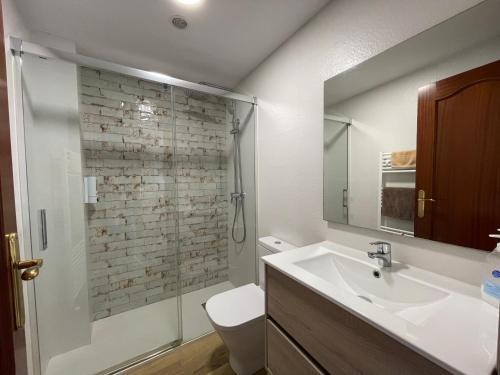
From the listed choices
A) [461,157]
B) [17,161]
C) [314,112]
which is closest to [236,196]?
[314,112]

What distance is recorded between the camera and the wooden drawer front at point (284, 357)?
91 cm

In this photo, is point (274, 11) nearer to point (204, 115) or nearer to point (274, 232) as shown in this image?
point (204, 115)

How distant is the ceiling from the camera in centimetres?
133

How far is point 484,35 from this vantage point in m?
0.79

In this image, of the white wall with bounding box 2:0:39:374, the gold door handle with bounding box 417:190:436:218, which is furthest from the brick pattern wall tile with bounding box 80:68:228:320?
the gold door handle with bounding box 417:190:436:218

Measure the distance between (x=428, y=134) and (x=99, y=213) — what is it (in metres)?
2.49

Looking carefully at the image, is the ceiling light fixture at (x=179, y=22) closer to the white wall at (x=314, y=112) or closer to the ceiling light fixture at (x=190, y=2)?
the ceiling light fixture at (x=190, y=2)

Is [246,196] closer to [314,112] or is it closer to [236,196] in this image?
[236,196]

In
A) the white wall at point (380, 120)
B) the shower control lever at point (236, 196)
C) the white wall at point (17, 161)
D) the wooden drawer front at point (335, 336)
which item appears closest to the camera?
the wooden drawer front at point (335, 336)

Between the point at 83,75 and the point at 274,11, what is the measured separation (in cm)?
161

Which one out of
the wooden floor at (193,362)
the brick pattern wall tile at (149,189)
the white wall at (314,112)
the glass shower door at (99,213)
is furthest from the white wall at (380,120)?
the glass shower door at (99,213)

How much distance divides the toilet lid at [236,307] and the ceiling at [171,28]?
6.46ft

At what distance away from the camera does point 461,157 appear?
0.85 meters

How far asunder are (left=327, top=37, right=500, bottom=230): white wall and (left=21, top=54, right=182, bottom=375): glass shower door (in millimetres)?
1681
